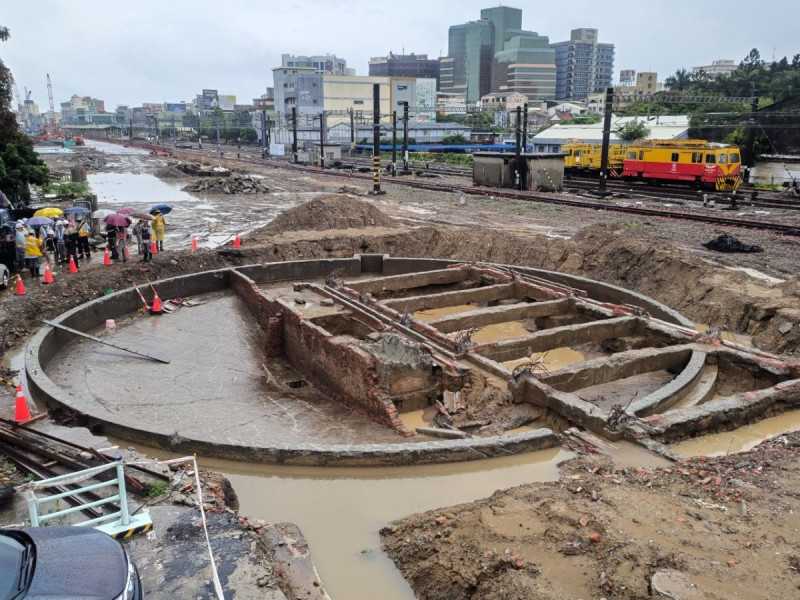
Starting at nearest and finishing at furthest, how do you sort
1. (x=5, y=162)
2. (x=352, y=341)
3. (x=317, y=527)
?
(x=317, y=527)
(x=352, y=341)
(x=5, y=162)

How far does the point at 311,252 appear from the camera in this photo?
20.4m

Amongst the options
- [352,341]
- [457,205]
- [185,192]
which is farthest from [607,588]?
[185,192]

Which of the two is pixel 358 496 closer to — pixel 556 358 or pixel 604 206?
pixel 556 358

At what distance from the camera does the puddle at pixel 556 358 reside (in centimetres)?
1170

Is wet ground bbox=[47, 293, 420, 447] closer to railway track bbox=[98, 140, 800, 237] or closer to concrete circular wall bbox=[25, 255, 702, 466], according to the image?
concrete circular wall bbox=[25, 255, 702, 466]

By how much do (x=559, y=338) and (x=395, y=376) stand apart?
3750 mm

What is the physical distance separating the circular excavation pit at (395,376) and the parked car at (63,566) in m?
3.76

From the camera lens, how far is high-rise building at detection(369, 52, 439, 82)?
192m

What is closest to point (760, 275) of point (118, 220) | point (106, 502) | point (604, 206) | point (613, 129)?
point (604, 206)

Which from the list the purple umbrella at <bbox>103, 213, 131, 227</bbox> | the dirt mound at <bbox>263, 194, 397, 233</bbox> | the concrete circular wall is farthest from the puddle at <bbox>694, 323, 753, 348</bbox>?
the purple umbrella at <bbox>103, 213, 131, 227</bbox>

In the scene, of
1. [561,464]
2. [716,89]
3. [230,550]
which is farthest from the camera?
[716,89]

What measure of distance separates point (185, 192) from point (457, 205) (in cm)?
2047

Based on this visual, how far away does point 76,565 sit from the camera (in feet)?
12.7

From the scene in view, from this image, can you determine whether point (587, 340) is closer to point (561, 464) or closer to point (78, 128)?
point (561, 464)
